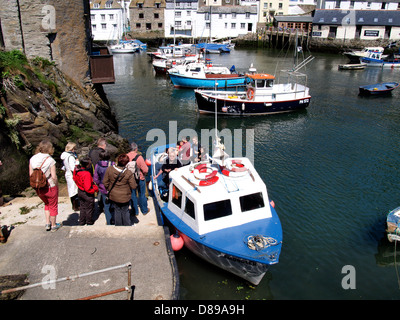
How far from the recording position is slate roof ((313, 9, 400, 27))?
2323 inches

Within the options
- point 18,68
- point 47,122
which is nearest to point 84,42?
point 18,68

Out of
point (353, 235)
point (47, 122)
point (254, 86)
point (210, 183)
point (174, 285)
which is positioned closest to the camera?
point (174, 285)

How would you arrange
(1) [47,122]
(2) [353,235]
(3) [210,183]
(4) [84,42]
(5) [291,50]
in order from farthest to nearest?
(5) [291,50] → (4) [84,42] → (1) [47,122] → (2) [353,235] → (3) [210,183]

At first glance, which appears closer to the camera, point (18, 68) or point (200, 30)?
point (18, 68)

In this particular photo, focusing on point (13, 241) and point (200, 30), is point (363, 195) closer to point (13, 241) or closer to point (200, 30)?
point (13, 241)

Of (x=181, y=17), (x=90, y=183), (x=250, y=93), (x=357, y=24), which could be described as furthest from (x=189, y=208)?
(x=181, y=17)

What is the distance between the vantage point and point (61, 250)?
22.9 ft

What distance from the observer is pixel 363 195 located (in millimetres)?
13734

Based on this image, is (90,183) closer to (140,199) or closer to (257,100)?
(140,199)

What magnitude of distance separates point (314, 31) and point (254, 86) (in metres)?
46.3

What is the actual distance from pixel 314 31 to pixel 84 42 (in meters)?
56.4

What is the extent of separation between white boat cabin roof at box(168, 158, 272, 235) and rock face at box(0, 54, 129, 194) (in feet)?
17.7

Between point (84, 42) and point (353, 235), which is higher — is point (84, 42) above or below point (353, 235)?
above

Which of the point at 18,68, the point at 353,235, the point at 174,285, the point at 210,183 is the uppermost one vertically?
the point at 18,68
